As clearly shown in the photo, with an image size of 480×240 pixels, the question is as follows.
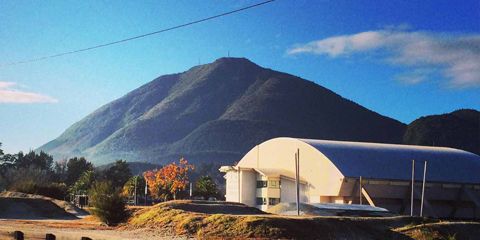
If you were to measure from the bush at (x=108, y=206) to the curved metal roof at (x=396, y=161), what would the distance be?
44.7 m

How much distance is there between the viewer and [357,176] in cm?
8000

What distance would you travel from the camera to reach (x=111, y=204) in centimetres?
3947

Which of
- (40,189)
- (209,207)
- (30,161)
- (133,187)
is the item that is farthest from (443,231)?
(30,161)

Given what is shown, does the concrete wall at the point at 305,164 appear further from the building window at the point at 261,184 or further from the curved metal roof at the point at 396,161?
the building window at the point at 261,184

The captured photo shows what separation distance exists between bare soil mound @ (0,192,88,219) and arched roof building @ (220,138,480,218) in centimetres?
3374

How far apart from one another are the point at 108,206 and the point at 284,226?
12855 mm

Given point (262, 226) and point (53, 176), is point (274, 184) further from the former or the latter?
point (53, 176)

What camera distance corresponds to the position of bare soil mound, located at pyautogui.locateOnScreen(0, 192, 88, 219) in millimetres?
55000

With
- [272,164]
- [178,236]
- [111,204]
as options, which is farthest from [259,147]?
[178,236]

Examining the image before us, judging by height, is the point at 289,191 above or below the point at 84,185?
below

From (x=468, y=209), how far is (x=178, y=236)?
67653 millimetres

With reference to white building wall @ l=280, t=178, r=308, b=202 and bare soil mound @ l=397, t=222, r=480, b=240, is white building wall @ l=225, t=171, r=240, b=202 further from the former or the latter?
bare soil mound @ l=397, t=222, r=480, b=240

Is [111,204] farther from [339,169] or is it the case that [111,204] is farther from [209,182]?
[209,182]

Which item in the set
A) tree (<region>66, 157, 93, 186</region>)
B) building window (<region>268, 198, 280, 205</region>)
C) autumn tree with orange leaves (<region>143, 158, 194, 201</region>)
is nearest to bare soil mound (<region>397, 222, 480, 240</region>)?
building window (<region>268, 198, 280, 205</region>)
